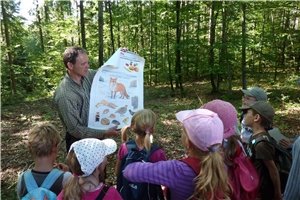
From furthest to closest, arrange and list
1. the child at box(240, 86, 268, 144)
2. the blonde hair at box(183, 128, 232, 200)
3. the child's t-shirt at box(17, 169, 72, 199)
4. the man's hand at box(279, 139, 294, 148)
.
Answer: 1. the child at box(240, 86, 268, 144)
2. the man's hand at box(279, 139, 294, 148)
3. the child's t-shirt at box(17, 169, 72, 199)
4. the blonde hair at box(183, 128, 232, 200)

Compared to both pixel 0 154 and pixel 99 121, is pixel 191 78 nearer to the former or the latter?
pixel 0 154

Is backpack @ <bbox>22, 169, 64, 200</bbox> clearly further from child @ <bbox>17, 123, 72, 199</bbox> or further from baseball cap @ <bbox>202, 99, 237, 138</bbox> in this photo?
baseball cap @ <bbox>202, 99, 237, 138</bbox>

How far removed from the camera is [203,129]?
1.48 m

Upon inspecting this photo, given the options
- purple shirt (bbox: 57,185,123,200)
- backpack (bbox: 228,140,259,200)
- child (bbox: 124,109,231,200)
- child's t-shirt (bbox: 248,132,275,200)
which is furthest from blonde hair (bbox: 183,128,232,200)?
child's t-shirt (bbox: 248,132,275,200)

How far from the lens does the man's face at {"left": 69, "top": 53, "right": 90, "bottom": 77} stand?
2486 millimetres

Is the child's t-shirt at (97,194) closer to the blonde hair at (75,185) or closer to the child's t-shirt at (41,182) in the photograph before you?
the blonde hair at (75,185)

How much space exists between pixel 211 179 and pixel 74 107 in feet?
5.56

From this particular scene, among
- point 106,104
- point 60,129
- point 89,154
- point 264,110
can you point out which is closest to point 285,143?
point 264,110

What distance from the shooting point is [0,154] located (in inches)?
204

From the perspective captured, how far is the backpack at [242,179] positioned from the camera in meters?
1.72

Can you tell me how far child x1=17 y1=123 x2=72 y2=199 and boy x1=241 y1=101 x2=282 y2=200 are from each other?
1.84m

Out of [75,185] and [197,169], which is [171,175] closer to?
[197,169]

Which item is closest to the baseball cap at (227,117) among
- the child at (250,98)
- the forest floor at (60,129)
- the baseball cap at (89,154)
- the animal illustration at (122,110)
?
the baseball cap at (89,154)

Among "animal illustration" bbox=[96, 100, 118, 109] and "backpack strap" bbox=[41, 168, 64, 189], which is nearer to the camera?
"backpack strap" bbox=[41, 168, 64, 189]
